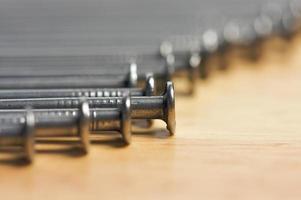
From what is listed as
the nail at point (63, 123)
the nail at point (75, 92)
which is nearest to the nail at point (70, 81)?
the nail at point (75, 92)

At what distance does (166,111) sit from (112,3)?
1.13m

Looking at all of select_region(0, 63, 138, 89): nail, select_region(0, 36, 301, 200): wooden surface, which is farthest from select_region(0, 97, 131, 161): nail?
select_region(0, 63, 138, 89): nail

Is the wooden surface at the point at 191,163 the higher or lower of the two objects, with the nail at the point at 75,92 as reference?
lower

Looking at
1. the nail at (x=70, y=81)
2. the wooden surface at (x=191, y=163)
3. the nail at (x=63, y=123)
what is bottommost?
the wooden surface at (x=191, y=163)

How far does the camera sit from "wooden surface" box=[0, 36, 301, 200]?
0.69 metres

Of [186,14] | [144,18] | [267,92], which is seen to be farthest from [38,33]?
[267,92]

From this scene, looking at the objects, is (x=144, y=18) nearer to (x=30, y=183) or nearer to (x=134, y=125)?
(x=134, y=125)

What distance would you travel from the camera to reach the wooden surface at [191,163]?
2.28 ft

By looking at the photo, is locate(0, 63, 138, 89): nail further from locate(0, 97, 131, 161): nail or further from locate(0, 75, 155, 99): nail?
locate(0, 97, 131, 161): nail

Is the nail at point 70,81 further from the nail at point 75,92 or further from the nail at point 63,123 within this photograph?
the nail at point 63,123

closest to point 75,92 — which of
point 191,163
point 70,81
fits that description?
point 70,81

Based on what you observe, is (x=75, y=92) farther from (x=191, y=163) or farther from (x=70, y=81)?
(x=191, y=163)

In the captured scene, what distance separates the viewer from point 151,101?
2.85 feet

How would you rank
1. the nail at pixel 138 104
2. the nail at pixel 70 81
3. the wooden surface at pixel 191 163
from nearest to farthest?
1. the wooden surface at pixel 191 163
2. the nail at pixel 138 104
3. the nail at pixel 70 81
